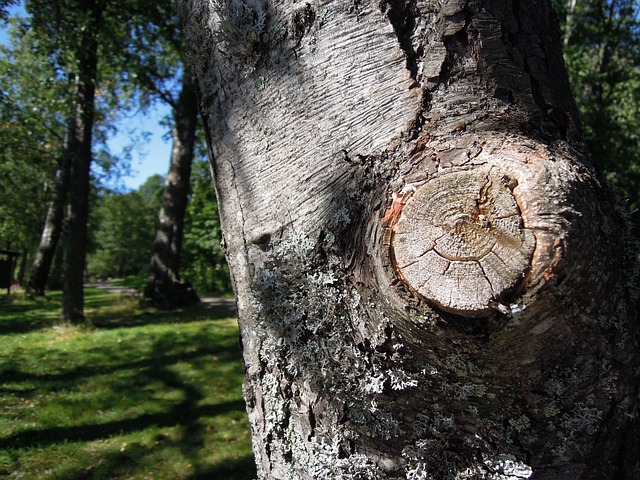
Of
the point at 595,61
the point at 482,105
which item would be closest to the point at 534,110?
the point at 482,105

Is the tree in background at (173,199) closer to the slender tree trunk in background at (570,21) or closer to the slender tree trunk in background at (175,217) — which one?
the slender tree trunk in background at (175,217)

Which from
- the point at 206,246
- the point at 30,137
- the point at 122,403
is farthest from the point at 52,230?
the point at 122,403

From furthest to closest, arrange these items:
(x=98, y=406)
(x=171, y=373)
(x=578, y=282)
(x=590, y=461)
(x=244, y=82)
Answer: (x=171, y=373) < (x=98, y=406) < (x=244, y=82) < (x=590, y=461) < (x=578, y=282)

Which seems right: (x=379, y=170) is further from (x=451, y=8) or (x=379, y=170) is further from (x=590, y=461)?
(x=590, y=461)

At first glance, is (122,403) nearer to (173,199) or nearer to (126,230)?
(173,199)

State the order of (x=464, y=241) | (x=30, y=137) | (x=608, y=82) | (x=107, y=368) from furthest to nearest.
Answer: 1. (x=30, y=137)
2. (x=608, y=82)
3. (x=107, y=368)
4. (x=464, y=241)

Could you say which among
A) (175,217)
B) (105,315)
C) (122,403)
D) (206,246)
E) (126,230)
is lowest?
(122,403)

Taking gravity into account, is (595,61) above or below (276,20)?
above

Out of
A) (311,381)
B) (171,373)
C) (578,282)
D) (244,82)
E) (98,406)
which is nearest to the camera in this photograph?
(578,282)

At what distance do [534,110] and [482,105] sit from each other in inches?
5.4

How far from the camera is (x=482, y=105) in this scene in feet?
3.73

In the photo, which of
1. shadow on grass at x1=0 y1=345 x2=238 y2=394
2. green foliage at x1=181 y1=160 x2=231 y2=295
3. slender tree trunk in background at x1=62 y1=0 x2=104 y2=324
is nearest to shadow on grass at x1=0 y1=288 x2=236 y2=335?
slender tree trunk in background at x1=62 y1=0 x2=104 y2=324

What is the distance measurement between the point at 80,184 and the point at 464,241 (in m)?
9.81

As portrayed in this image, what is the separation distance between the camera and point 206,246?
1973 centimetres
